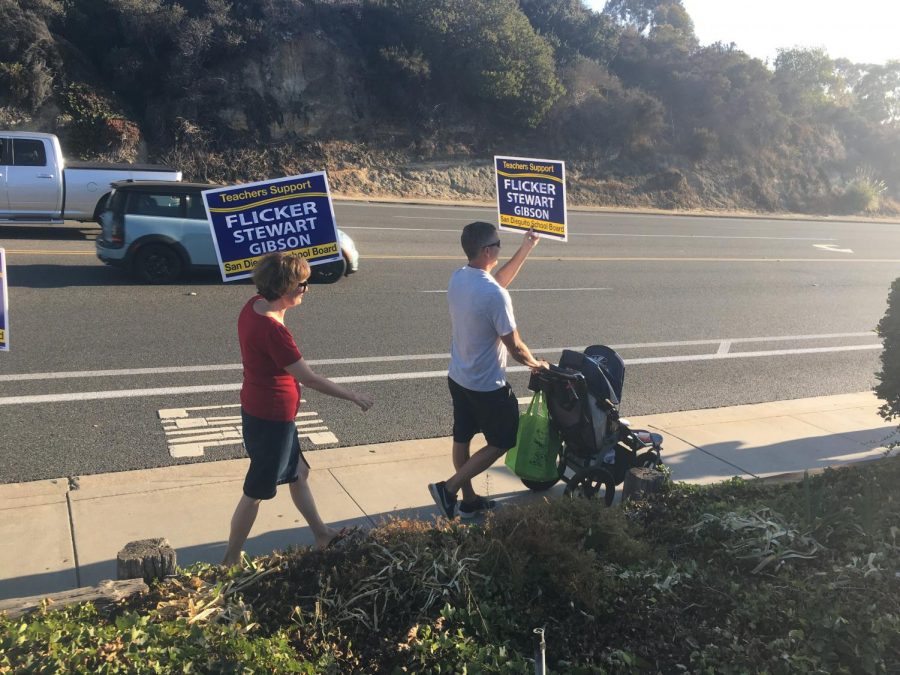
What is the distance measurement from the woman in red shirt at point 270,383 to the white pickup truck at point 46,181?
13.2 meters

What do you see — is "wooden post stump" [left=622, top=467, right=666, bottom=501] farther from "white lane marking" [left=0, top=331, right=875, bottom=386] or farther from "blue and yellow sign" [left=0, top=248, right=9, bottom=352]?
"white lane marking" [left=0, top=331, right=875, bottom=386]

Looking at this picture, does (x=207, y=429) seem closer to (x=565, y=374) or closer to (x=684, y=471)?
(x=565, y=374)

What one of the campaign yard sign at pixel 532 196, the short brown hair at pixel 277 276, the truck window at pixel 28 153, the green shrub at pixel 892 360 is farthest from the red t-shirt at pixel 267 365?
the truck window at pixel 28 153

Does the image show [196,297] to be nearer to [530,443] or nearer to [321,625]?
[530,443]

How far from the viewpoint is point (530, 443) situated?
5.51 metres

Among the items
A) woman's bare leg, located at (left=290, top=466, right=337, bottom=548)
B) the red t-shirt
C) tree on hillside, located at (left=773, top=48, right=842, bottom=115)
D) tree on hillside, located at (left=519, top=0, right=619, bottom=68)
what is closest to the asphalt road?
woman's bare leg, located at (left=290, top=466, right=337, bottom=548)

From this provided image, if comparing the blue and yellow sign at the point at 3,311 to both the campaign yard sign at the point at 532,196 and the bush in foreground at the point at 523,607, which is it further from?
the campaign yard sign at the point at 532,196

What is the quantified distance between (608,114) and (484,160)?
8030 millimetres

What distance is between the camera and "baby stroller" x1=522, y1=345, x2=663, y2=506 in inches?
210

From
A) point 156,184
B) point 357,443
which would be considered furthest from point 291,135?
→ point 357,443

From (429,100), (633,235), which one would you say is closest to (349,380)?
(633,235)

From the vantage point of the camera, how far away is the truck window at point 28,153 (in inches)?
625

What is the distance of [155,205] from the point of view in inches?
492

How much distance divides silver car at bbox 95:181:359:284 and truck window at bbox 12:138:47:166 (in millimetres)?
4691
